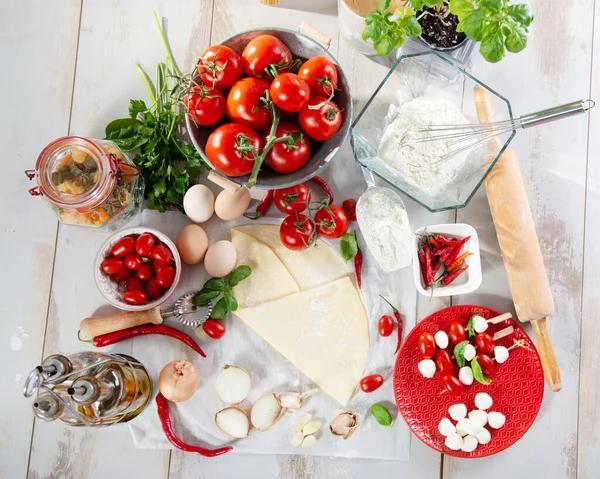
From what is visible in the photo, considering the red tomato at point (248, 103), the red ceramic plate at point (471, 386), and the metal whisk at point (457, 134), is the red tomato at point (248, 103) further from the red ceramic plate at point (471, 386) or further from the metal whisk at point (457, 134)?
the red ceramic plate at point (471, 386)

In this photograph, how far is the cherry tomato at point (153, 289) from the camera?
4.19 feet

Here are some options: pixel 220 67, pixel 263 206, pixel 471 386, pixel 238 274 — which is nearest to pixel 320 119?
pixel 220 67

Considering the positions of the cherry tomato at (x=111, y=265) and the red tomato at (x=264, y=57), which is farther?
the cherry tomato at (x=111, y=265)

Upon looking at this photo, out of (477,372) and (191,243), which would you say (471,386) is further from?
(191,243)

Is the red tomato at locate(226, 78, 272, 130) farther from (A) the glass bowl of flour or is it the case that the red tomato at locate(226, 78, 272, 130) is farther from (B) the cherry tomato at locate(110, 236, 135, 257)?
(B) the cherry tomato at locate(110, 236, 135, 257)

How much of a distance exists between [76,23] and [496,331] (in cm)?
131

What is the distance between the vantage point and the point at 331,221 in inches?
50.9

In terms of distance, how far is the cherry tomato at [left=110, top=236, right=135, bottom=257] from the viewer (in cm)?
125

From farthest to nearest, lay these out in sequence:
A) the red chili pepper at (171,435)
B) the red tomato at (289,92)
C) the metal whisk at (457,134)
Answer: the red chili pepper at (171,435), the metal whisk at (457,134), the red tomato at (289,92)

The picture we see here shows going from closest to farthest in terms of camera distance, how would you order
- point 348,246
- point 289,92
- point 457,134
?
point 289,92, point 457,134, point 348,246

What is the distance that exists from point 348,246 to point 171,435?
625 mm

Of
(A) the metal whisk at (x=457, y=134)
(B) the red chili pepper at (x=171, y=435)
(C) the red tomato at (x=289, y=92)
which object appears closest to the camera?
(C) the red tomato at (x=289, y=92)

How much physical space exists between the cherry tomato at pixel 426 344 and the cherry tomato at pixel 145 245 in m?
0.66

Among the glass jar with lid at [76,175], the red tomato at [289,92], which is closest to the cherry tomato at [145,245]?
the glass jar with lid at [76,175]
